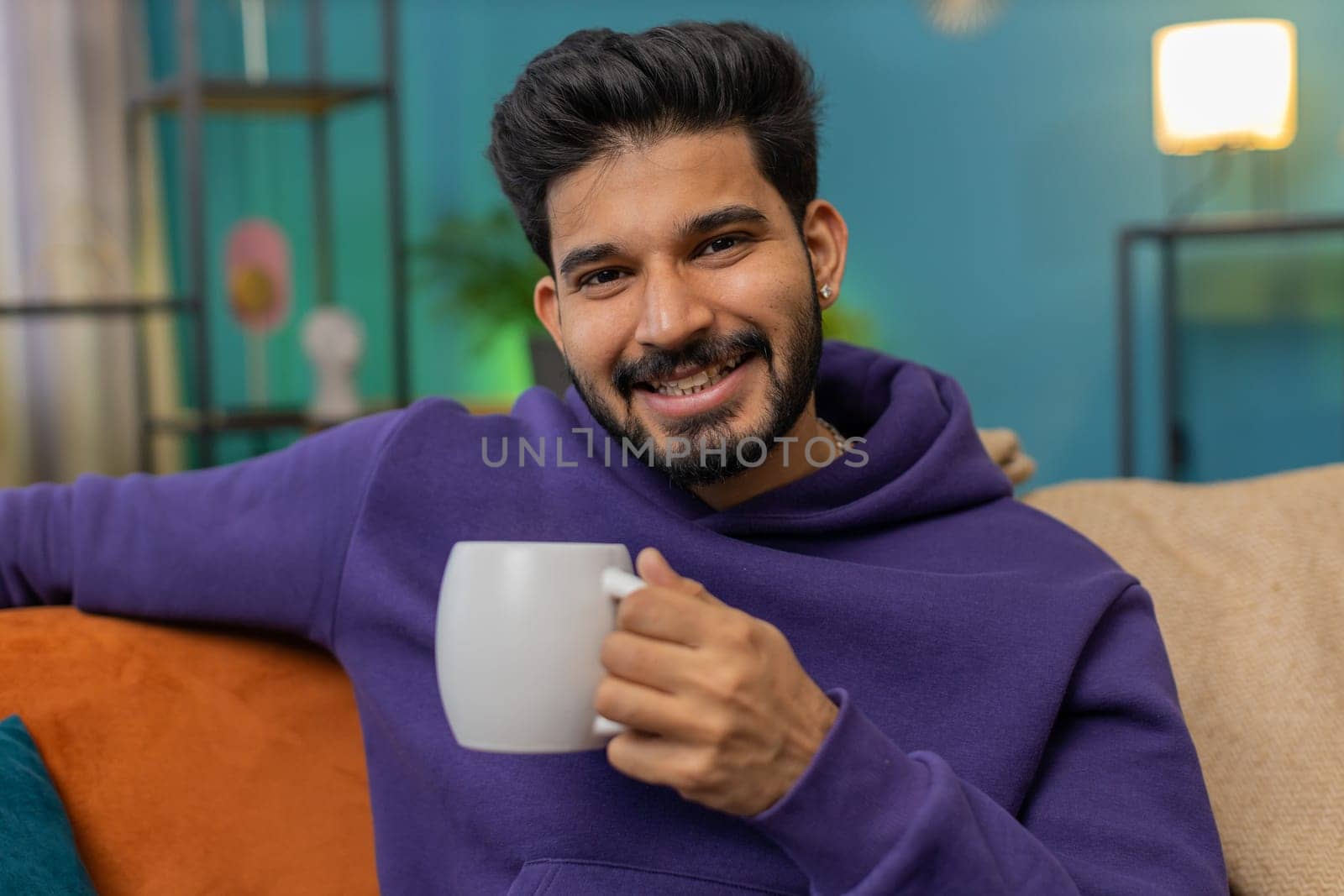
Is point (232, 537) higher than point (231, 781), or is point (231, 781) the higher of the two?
point (232, 537)

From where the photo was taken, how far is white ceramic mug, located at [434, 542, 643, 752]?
2.43ft

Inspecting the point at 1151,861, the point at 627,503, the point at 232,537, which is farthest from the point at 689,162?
the point at 1151,861

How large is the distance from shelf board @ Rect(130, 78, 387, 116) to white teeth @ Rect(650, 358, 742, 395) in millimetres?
2472

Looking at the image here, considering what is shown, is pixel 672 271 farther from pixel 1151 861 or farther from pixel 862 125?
pixel 862 125

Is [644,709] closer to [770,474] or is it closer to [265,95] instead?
[770,474]

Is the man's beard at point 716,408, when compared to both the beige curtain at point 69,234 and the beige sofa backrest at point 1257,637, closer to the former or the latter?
the beige sofa backrest at point 1257,637

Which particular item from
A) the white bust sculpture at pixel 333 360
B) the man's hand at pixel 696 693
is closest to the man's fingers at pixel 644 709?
the man's hand at pixel 696 693

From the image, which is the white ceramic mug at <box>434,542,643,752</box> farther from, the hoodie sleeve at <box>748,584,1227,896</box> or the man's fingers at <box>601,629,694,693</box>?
the hoodie sleeve at <box>748,584,1227,896</box>

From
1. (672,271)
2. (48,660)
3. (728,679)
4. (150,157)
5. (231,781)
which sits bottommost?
(231,781)

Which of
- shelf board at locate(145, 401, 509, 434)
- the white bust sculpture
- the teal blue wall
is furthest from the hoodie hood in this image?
the teal blue wall

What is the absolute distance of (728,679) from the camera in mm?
753

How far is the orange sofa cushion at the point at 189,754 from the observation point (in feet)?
3.85

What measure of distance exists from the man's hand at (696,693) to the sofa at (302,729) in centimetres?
55

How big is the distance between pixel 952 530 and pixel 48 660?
0.77 metres
